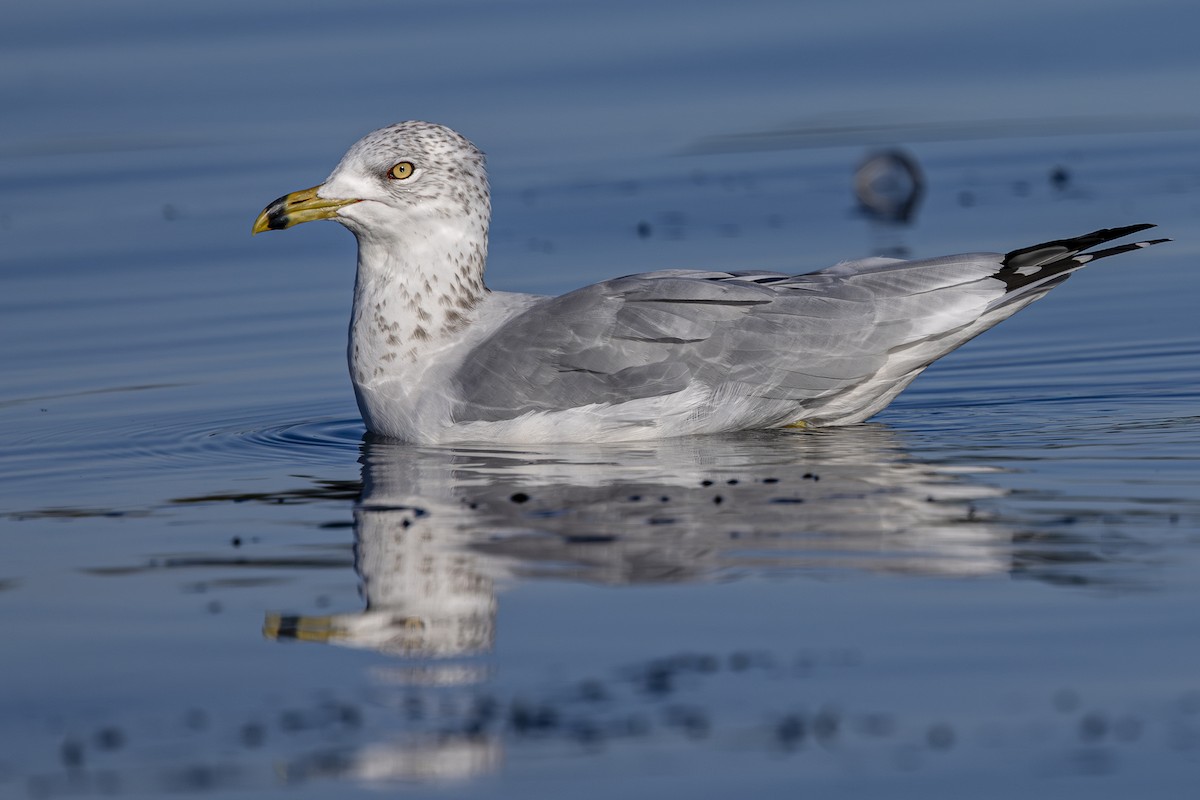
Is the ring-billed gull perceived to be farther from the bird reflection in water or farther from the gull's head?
the bird reflection in water

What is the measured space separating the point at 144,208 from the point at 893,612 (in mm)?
10623

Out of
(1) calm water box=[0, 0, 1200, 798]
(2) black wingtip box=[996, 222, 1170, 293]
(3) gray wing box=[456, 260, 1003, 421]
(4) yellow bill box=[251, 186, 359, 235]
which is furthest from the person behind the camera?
(4) yellow bill box=[251, 186, 359, 235]

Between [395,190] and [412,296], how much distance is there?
0.48 meters

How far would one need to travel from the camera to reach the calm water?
527cm

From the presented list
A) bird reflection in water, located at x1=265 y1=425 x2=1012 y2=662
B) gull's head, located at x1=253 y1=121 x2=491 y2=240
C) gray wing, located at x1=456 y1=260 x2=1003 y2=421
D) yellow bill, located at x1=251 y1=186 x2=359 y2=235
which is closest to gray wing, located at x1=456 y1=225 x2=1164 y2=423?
gray wing, located at x1=456 y1=260 x2=1003 y2=421

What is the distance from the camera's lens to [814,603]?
632 cm

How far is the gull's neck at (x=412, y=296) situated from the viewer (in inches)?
374

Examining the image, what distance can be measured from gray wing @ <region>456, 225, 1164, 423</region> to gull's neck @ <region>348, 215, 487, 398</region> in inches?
11.8

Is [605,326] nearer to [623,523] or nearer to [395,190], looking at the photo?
[395,190]

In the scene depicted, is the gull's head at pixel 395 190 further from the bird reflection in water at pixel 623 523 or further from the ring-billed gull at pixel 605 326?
the bird reflection in water at pixel 623 523

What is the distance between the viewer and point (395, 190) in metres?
9.55

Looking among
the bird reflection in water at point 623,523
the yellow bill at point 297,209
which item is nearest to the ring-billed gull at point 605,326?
the yellow bill at point 297,209

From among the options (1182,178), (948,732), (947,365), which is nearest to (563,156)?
(1182,178)

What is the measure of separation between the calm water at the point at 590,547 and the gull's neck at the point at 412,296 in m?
0.43
